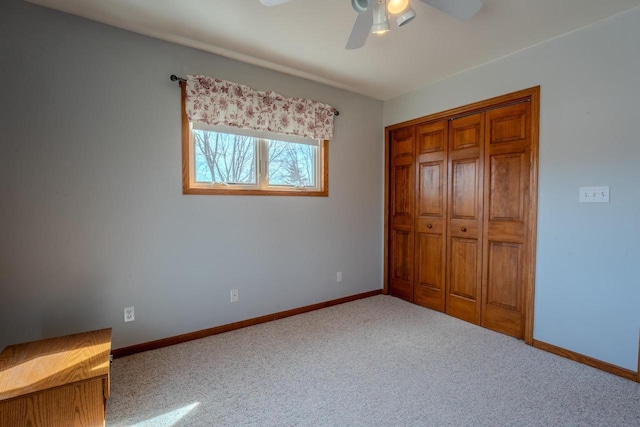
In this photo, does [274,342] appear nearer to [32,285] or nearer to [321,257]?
[321,257]

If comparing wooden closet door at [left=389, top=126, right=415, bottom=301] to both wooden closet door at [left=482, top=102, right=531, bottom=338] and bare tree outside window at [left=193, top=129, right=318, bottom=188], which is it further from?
bare tree outside window at [left=193, top=129, right=318, bottom=188]

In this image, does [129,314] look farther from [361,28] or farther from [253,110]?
[361,28]

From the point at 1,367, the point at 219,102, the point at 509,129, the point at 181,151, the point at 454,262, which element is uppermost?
the point at 219,102

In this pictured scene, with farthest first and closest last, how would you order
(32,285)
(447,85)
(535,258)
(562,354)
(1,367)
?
(447,85) < (535,258) < (562,354) < (32,285) < (1,367)

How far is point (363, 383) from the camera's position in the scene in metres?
1.96

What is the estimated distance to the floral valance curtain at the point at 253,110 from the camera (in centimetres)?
251

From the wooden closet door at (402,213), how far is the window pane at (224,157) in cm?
179

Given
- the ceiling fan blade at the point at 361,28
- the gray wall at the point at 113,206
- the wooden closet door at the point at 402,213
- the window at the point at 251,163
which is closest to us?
the ceiling fan blade at the point at 361,28

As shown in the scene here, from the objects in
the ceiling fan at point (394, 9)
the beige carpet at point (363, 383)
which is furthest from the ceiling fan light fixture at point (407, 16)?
the beige carpet at point (363, 383)

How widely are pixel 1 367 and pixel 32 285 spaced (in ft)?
2.12

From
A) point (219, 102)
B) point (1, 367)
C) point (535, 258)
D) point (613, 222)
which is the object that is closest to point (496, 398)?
point (535, 258)

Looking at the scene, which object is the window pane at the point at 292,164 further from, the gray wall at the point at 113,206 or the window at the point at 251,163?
the gray wall at the point at 113,206

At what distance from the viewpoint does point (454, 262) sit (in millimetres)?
3129

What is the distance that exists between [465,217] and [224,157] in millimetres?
2406
